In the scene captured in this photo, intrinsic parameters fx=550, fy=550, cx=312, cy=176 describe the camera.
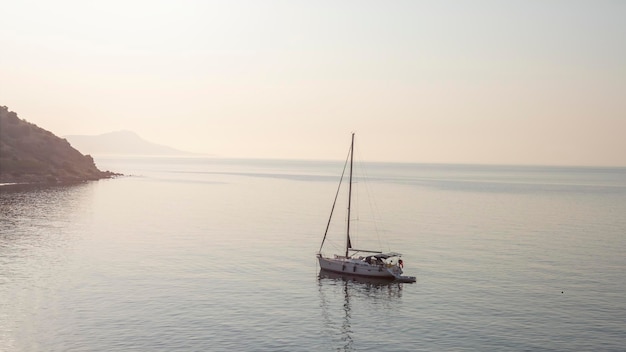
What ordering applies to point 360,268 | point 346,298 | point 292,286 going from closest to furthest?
1. point 346,298
2. point 292,286
3. point 360,268

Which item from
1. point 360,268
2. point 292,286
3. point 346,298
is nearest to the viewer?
point 346,298

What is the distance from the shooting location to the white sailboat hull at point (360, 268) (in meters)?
70.1

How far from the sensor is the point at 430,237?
103 m

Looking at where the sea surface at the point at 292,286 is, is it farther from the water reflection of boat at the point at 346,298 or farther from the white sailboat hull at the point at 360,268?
the white sailboat hull at the point at 360,268

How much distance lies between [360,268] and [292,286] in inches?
434

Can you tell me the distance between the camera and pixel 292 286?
65.3 meters

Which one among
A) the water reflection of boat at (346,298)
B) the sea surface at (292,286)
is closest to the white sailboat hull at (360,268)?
the water reflection of boat at (346,298)

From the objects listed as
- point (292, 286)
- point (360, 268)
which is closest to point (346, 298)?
point (292, 286)

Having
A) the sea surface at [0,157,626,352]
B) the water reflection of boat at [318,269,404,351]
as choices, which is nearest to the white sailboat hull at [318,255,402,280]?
the water reflection of boat at [318,269,404,351]

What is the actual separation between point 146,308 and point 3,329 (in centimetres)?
1250

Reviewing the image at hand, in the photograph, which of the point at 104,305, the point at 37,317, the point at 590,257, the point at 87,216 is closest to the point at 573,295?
the point at 590,257

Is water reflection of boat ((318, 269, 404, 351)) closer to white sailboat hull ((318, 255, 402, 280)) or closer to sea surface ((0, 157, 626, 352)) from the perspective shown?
sea surface ((0, 157, 626, 352))

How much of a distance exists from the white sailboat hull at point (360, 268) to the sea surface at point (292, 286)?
1.34 m

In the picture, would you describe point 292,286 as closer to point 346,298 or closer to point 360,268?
point 346,298
